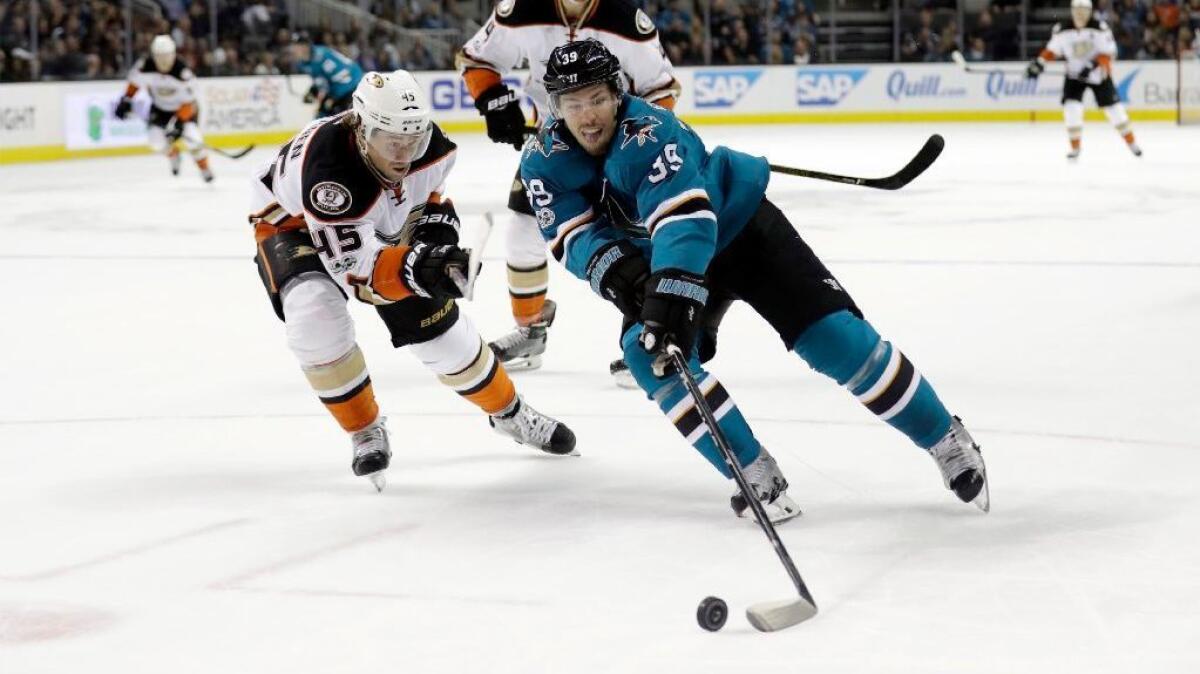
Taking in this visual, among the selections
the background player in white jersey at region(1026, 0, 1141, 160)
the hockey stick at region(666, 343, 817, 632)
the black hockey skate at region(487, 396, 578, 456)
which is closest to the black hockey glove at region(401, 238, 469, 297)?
the hockey stick at region(666, 343, 817, 632)

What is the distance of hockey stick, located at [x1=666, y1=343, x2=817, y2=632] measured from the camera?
2518 millimetres

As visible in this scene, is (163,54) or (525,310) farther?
(163,54)

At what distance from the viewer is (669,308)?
2852mm

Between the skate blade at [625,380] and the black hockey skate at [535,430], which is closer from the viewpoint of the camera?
the black hockey skate at [535,430]

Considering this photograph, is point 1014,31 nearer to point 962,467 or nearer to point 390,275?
point 962,467

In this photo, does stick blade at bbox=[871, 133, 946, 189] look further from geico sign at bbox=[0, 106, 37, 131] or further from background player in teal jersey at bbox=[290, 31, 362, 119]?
geico sign at bbox=[0, 106, 37, 131]

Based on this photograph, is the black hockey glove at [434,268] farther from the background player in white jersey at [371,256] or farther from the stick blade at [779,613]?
the stick blade at [779,613]

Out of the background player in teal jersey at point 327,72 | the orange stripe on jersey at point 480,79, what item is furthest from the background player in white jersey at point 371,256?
the background player in teal jersey at point 327,72

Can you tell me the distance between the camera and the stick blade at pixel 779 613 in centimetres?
251

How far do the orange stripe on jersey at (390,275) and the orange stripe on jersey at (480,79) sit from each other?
2.04 meters

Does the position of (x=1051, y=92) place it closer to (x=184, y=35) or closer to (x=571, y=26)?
(x=184, y=35)

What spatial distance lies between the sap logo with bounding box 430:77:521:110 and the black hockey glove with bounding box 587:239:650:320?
46.4 ft

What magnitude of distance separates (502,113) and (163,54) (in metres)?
8.15

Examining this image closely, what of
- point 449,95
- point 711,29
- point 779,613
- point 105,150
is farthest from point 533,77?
point 711,29
